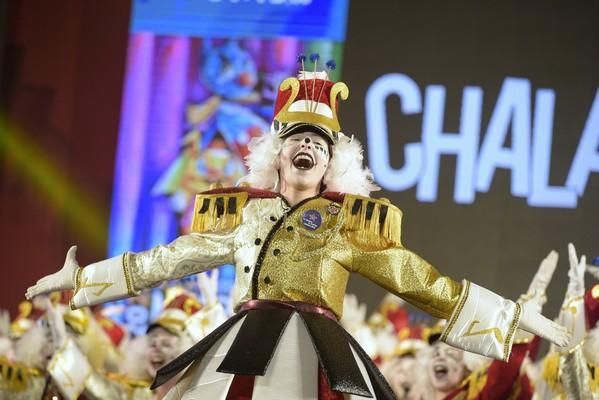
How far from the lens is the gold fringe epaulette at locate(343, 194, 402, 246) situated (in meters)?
2.92

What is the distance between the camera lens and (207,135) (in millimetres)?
5500

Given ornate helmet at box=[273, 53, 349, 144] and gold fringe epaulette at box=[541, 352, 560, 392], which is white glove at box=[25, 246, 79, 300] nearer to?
ornate helmet at box=[273, 53, 349, 144]

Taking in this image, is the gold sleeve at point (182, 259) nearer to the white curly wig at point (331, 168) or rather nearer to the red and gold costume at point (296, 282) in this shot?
the red and gold costume at point (296, 282)

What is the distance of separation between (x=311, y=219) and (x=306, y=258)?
0.12 m

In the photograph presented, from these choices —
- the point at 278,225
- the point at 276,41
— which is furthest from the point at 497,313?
the point at 276,41

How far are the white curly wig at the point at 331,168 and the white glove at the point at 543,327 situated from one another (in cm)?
58

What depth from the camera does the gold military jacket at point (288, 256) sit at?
9.27 ft

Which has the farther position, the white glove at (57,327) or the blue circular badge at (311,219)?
the white glove at (57,327)

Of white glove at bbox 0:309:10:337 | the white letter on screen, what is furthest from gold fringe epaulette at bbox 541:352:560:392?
white glove at bbox 0:309:10:337

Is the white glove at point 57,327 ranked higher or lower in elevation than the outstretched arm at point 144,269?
lower

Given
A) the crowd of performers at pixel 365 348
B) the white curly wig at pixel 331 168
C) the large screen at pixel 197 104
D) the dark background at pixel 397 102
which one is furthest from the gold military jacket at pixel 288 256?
the large screen at pixel 197 104

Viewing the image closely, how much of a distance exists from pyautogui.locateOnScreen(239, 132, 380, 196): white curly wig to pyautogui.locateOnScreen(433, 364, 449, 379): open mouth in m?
1.96

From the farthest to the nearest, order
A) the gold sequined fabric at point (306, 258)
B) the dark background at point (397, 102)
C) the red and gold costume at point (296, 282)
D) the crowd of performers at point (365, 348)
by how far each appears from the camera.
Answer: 1. the dark background at point (397, 102)
2. the crowd of performers at point (365, 348)
3. the gold sequined fabric at point (306, 258)
4. the red and gold costume at point (296, 282)

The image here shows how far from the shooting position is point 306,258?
2834 mm
